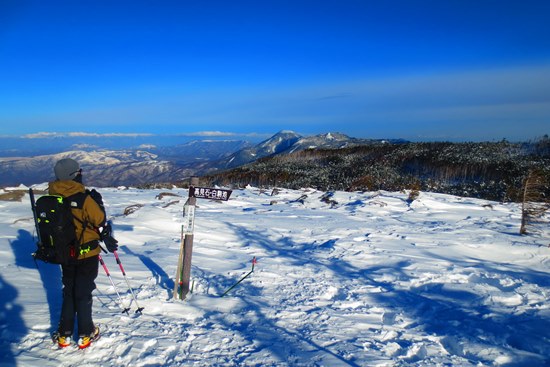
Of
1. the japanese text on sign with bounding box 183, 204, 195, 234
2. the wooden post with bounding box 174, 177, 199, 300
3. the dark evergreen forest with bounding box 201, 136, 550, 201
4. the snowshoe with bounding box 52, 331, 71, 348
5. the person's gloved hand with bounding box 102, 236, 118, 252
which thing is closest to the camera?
the snowshoe with bounding box 52, 331, 71, 348

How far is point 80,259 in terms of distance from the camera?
4.01 meters

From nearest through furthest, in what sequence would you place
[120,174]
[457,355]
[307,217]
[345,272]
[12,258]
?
[457,355]
[12,258]
[345,272]
[307,217]
[120,174]

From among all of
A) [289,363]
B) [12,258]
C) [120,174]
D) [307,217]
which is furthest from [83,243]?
[120,174]

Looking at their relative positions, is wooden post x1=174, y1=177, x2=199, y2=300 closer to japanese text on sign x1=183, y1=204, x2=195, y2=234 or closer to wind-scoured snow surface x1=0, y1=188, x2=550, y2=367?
japanese text on sign x1=183, y1=204, x2=195, y2=234

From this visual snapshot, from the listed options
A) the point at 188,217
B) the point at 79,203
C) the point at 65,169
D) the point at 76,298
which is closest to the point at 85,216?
the point at 79,203

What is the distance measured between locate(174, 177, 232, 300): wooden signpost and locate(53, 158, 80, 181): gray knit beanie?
172 cm

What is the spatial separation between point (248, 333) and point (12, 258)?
5.34 m

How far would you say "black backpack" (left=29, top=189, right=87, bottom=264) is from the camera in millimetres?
3752

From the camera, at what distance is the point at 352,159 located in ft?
102

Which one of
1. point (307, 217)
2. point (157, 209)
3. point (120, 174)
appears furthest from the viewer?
point (120, 174)

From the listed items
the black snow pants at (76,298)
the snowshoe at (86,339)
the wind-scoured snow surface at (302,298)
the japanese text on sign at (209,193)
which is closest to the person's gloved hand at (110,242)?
the black snow pants at (76,298)

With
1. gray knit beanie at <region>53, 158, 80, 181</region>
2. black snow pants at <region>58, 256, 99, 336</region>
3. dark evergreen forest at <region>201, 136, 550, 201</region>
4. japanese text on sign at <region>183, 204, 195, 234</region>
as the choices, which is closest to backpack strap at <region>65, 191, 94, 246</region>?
gray knit beanie at <region>53, 158, 80, 181</region>

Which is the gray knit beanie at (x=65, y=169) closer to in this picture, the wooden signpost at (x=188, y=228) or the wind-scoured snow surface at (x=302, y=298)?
the wooden signpost at (x=188, y=228)

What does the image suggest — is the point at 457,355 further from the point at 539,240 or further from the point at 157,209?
the point at 157,209
